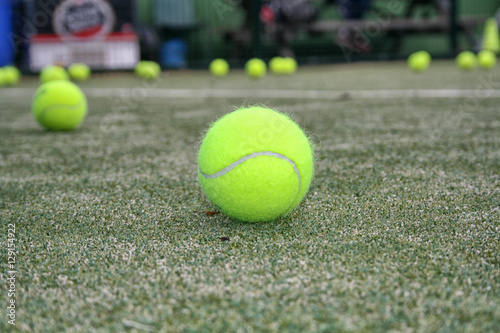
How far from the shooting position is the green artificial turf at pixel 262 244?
1.01 meters

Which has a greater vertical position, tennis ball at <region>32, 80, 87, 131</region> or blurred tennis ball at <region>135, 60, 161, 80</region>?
tennis ball at <region>32, 80, 87, 131</region>

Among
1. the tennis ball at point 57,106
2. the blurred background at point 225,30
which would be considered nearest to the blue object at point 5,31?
the blurred background at point 225,30

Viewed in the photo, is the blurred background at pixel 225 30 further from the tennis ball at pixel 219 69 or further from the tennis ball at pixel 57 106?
the tennis ball at pixel 57 106

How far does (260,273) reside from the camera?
1191mm

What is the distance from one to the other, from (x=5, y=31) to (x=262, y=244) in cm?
1012

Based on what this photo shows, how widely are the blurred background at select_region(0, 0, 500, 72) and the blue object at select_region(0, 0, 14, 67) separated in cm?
2

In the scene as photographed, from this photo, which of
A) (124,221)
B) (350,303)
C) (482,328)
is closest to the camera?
(482,328)

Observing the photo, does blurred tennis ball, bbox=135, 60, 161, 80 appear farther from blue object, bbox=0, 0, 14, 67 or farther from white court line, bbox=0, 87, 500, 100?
blue object, bbox=0, 0, 14, 67

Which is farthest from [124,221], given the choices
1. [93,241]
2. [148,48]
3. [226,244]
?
[148,48]

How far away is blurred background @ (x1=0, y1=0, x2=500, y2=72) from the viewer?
991 cm

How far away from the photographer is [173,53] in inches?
430

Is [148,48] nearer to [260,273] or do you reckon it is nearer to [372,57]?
[372,57]

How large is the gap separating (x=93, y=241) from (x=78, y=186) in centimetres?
66

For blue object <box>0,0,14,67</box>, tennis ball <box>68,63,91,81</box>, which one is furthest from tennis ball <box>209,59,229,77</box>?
blue object <box>0,0,14,67</box>
